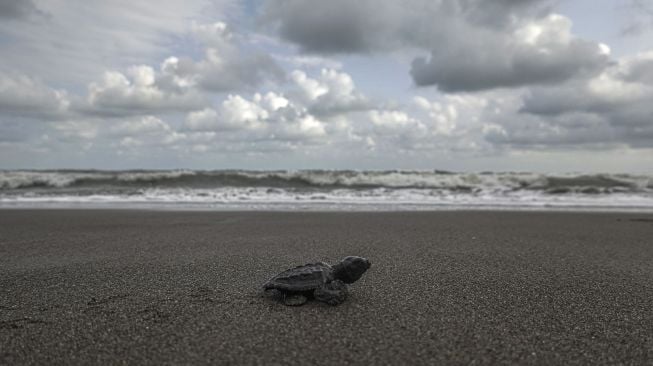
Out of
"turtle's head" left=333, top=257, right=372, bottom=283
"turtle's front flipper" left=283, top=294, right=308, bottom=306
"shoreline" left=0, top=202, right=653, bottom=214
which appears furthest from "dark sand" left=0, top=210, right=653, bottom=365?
"shoreline" left=0, top=202, right=653, bottom=214

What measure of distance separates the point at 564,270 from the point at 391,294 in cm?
237

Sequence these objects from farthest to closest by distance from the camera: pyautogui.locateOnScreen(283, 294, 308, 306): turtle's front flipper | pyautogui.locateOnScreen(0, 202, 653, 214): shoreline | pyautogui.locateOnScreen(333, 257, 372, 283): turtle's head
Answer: pyautogui.locateOnScreen(0, 202, 653, 214): shoreline
pyautogui.locateOnScreen(333, 257, 372, 283): turtle's head
pyautogui.locateOnScreen(283, 294, 308, 306): turtle's front flipper

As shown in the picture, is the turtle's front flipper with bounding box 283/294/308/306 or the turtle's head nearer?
the turtle's front flipper with bounding box 283/294/308/306

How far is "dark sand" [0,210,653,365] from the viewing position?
2.65m

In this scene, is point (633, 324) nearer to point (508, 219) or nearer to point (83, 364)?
point (83, 364)

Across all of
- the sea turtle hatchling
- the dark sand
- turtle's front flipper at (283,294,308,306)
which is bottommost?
the dark sand

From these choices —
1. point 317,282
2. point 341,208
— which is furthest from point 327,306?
point 341,208

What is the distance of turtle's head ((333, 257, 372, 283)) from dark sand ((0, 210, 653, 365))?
9.2 inches

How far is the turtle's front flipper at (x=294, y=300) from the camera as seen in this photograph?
11.3 ft

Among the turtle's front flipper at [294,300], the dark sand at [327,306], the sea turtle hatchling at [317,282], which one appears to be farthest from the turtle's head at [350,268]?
the turtle's front flipper at [294,300]

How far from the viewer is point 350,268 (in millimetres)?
3615

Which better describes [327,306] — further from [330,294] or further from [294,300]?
[294,300]

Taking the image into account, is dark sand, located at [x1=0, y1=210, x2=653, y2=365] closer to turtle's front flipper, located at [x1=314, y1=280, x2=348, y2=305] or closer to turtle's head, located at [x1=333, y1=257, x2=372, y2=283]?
turtle's front flipper, located at [x1=314, y1=280, x2=348, y2=305]

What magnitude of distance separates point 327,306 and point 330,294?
0.34ft
